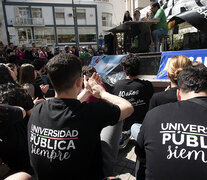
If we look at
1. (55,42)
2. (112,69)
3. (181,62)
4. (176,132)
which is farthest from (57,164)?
(55,42)

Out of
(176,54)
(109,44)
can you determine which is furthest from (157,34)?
(109,44)

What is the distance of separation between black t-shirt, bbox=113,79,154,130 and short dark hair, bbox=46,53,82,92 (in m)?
1.36

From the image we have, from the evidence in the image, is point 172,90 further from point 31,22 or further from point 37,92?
point 31,22

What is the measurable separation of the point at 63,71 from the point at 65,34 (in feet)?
106

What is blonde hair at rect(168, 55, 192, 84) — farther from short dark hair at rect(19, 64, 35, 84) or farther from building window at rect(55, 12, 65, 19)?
building window at rect(55, 12, 65, 19)

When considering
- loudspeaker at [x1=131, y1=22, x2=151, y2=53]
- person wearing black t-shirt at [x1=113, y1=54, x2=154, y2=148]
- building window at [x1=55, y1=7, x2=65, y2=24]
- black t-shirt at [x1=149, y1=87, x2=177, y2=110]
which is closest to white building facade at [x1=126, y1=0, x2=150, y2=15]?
loudspeaker at [x1=131, y1=22, x2=151, y2=53]

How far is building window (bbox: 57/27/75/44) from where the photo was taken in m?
30.9

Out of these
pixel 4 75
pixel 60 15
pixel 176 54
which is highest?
pixel 60 15

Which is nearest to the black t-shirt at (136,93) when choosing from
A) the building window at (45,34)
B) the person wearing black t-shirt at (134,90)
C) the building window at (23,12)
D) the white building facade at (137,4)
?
the person wearing black t-shirt at (134,90)

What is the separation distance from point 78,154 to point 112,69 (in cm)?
399

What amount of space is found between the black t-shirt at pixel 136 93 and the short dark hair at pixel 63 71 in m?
1.36

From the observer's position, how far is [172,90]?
2115 mm

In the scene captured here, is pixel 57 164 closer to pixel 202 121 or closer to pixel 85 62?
pixel 202 121

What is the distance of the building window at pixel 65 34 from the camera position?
3088 cm
